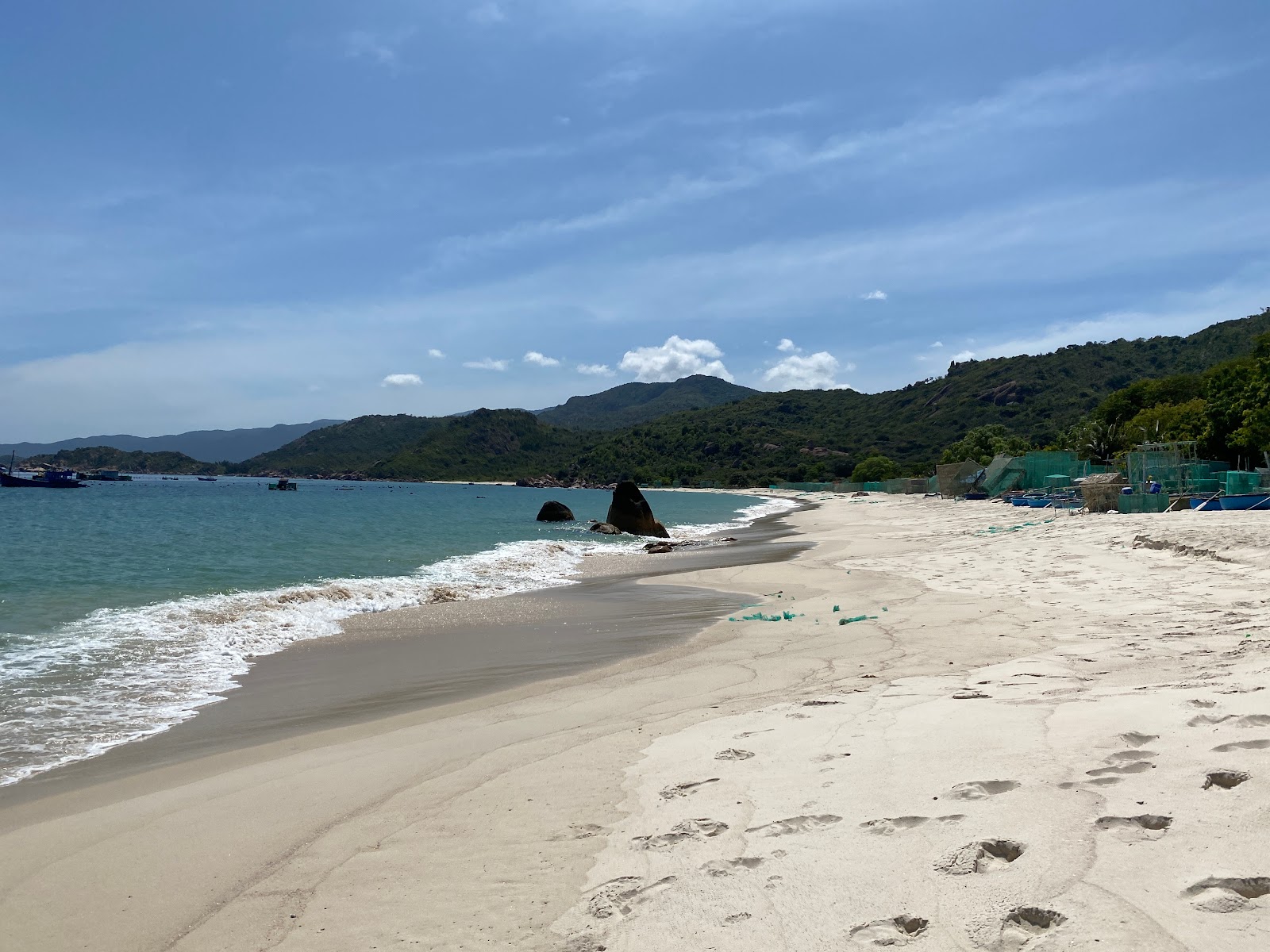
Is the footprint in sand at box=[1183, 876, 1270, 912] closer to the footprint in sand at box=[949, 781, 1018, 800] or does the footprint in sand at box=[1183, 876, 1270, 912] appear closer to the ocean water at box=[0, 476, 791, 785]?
the footprint in sand at box=[949, 781, 1018, 800]

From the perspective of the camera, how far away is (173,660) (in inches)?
406

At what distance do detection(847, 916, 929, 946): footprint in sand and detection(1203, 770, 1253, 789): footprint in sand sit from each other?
5.68 feet

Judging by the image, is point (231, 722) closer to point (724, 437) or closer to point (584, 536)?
point (584, 536)

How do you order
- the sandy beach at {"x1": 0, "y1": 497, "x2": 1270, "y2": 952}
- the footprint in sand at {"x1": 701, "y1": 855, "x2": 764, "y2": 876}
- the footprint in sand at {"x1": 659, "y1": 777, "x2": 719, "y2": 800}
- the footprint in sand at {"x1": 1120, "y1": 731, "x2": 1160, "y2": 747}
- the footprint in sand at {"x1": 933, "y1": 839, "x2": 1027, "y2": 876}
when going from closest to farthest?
the sandy beach at {"x1": 0, "y1": 497, "x2": 1270, "y2": 952}
the footprint in sand at {"x1": 933, "y1": 839, "x2": 1027, "y2": 876}
the footprint in sand at {"x1": 701, "y1": 855, "x2": 764, "y2": 876}
the footprint in sand at {"x1": 1120, "y1": 731, "x2": 1160, "y2": 747}
the footprint in sand at {"x1": 659, "y1": 777, "x2": 719, "y2": 800}

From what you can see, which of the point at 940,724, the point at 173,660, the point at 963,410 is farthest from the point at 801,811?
the point at 963,410

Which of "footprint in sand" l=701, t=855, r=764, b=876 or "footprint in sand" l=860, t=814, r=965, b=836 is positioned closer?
"footprint in sand" l=701, t=855, r=764, b=876

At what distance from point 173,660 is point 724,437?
519 ft

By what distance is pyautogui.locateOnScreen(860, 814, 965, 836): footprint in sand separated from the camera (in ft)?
11.6

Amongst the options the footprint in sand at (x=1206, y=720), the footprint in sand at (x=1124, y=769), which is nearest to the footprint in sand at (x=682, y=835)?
the footprint in sand at (x=1124, y=769)

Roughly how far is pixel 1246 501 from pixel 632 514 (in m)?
24.0

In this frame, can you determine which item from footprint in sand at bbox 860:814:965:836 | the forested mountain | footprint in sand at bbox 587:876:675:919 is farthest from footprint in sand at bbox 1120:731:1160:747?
the forested mountain

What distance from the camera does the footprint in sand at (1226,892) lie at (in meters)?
2.60

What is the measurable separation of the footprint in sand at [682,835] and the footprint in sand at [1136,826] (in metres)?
1.67

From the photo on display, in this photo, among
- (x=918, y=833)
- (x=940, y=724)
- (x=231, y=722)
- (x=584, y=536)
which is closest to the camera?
(x=918, y=833)
